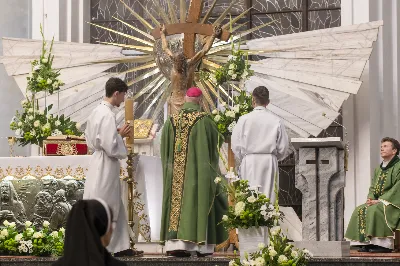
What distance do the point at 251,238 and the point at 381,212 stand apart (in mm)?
2876

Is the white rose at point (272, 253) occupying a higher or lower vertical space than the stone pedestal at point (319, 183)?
lower

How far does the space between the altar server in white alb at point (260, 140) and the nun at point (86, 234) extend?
16.9 feet

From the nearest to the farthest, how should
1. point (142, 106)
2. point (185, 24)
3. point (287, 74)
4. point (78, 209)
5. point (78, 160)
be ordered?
point (78, 209), point (78, 160), point (185, 24), point (287, 74), point (142, 106)

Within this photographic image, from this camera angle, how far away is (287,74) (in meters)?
14.2

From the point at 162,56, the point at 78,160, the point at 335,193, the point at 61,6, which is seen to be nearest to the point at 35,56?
the point at 61,6

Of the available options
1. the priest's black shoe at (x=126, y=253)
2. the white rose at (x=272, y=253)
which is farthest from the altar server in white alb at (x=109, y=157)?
the white rose at (x=272, y=253)

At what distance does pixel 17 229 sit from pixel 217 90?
3770mm

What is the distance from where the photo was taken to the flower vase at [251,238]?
9.44m

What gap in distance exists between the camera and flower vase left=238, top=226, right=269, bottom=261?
9438 millimetres

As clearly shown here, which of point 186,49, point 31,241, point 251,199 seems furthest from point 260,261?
point 186,49

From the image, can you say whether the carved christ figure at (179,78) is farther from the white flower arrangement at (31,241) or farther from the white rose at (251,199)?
the white rose at (251,199)

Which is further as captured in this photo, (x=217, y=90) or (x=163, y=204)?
(x=217, y=90)

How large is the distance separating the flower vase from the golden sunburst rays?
15.2ft

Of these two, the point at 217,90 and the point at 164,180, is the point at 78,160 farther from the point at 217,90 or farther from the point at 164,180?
the point at 217,90
